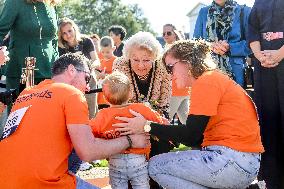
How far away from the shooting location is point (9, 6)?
4.22 m

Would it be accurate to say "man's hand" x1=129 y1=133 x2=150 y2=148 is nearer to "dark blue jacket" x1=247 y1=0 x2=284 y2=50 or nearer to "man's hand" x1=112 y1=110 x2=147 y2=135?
"man's hand" x1=112 y1=110 x2=147 y2=135

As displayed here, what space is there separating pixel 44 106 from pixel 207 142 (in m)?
1.07

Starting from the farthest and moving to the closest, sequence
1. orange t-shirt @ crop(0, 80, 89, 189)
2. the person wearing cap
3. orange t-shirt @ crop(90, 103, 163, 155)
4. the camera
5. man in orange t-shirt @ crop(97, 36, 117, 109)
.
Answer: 1. man in orange t-shirt @ crop(97, 36, 117, 109)
2. the person wearing cap
3. the camera
4. orange t-shirt @ crop(90, 103, 163, 155)
5. orange t-shirt @ crop(0, 80, 89, 189)

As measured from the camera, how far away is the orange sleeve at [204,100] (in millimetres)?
2947

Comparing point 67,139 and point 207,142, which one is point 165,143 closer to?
point 207,142

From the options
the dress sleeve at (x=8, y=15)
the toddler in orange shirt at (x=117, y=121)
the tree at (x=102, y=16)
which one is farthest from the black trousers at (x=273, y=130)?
the tree at (x=102, y=16)

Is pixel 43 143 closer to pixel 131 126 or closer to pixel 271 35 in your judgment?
pixel 131 126

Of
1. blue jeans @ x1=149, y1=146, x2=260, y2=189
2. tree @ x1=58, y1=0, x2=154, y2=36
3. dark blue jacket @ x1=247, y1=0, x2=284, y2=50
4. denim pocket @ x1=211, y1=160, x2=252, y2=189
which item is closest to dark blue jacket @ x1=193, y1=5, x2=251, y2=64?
dark blue jacket @ x1=247, y1=0, x2=284, y2=50

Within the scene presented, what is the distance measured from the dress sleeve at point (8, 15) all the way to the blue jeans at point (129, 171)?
156 cm

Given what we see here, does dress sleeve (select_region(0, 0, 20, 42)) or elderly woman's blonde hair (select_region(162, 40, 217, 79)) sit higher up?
dress sleeve (select_region(0, 0, 20, 42))

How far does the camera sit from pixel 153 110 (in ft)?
11.7

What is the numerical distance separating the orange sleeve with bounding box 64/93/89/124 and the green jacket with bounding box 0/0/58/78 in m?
1.74

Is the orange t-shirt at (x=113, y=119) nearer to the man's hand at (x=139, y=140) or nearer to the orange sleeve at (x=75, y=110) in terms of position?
the man's hand at (x=139, y=140)

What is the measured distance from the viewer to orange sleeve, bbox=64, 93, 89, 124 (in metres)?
2.66
